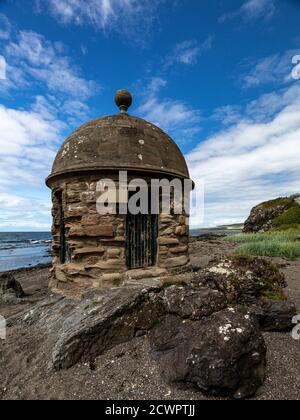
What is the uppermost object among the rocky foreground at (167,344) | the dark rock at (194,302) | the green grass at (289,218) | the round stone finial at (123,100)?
the round stone finial at (123,100)

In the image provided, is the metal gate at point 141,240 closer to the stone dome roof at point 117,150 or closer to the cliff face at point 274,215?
the stone dome roof at point 117,150

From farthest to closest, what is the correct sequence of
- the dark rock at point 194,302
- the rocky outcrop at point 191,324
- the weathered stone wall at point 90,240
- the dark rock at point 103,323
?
the weathered stone wall at point 90,240
the dark rock at point 194,302
the dark rock at point 103,323
the rocky outcrop at point 191,324

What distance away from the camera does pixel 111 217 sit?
6023 millimetres

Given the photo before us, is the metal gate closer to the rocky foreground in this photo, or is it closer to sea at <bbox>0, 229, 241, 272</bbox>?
the rocky foreground

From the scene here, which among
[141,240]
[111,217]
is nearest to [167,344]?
[141,240]

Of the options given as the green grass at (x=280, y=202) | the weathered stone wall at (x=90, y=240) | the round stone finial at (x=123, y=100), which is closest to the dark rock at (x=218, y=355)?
the weathered stone wall at (x=90, y=240)

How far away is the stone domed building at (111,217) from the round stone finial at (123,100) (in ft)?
1.47

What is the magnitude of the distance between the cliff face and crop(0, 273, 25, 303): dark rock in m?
22.3

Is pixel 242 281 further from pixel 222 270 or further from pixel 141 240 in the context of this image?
pixel 141 240

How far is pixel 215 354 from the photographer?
3.55 metres

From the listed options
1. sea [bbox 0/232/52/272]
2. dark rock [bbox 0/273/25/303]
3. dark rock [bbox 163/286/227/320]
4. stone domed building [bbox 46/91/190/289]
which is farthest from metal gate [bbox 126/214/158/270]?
sea [bbox 0/232/52/272]

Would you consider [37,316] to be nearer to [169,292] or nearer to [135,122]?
[169,292]

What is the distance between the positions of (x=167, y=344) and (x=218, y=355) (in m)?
0.92

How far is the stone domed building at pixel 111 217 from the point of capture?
603 cm
